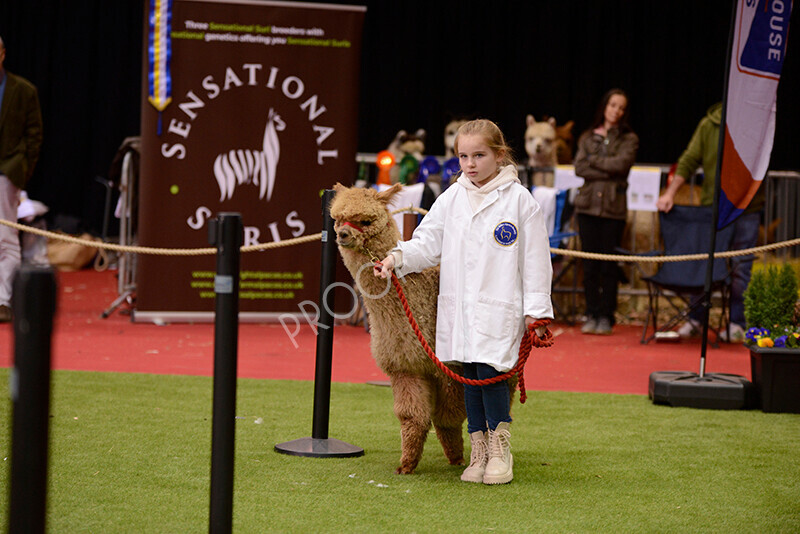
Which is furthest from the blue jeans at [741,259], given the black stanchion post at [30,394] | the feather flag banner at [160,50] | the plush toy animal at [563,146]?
the black stanchion post at [30,394]

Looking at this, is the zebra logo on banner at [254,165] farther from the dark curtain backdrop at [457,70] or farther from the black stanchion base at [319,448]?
the dark curtain backdrop at [457,70]

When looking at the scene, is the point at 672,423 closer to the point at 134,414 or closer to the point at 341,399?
the point at 341,399

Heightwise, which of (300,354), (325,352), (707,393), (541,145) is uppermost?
(541,145)

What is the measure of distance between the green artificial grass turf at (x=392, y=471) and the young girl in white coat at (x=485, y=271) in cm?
31

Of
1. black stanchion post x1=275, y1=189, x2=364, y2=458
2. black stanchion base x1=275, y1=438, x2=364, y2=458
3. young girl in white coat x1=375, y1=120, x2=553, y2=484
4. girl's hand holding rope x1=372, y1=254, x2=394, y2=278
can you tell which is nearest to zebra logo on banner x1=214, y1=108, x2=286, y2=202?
black stanchion post x1=275, y1=189, x2=364, y2=458

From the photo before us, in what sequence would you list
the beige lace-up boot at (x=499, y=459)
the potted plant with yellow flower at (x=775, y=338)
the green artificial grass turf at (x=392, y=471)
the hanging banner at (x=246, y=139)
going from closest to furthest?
the green artificial grass turf at (x=392, y=471) < the beige lace-up boot at (x=499, y=459) < the potted plant with yellow flower at (x=775, y=338) < the hanging banner at (x=246, y=139)

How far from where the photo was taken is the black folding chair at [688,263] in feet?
24.9

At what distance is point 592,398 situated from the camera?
17.7 ft

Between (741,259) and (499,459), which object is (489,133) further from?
(741,259)

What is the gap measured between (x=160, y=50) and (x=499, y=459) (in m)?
5.40

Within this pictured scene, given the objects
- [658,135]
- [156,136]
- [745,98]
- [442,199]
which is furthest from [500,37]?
[442,199]

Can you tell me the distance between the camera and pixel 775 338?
5.18m

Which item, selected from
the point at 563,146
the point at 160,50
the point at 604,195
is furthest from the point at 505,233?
the point at 563,146

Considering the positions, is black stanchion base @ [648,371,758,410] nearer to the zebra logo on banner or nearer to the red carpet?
the red carpet
